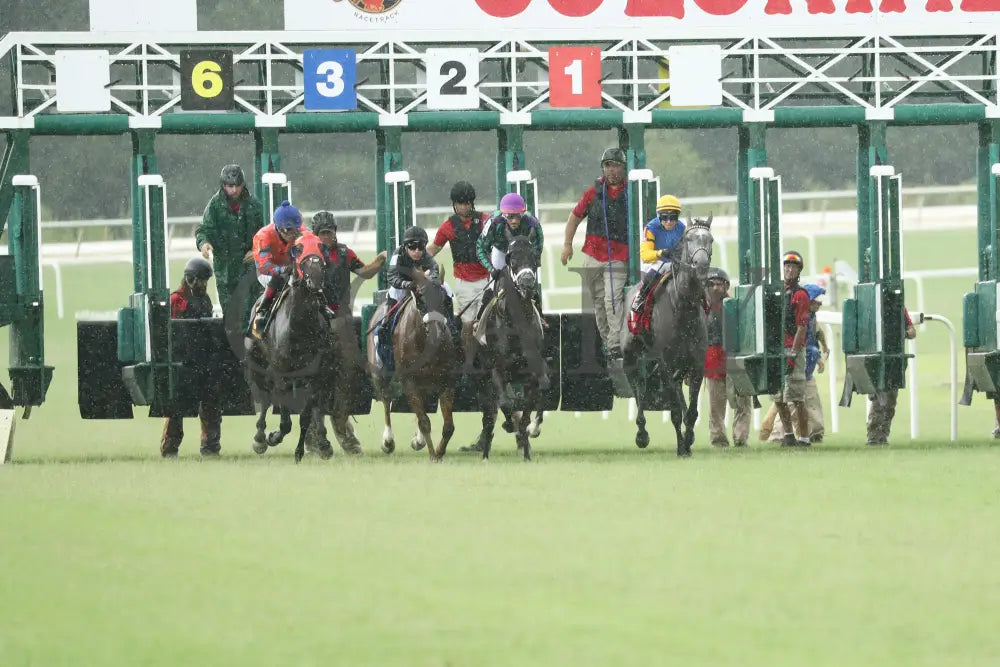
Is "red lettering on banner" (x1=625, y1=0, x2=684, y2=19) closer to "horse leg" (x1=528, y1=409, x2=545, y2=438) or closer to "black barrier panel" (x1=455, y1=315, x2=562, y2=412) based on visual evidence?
"black barrier panel" (x1=455, y1=315, x2=562, y2=412)

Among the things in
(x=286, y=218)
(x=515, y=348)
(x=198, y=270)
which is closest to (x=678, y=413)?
(x=515, y=348)

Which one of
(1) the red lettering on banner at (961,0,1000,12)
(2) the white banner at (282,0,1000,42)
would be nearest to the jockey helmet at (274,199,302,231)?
(2) the white banner at (282,0,1000,42)

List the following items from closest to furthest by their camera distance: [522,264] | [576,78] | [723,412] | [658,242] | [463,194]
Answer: [522,264] → [658,242] → [463,194] → [576,78] → [723,412]

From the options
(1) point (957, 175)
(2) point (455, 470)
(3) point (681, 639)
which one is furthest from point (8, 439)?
(1) point (957, 175)

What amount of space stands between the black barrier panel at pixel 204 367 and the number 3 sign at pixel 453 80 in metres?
2.27

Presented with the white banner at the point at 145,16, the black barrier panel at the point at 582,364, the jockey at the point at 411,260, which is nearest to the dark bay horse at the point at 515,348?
the jockey at the point at 411,260

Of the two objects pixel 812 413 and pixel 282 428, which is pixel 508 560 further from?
pixel 812 413

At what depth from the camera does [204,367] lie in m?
14.5

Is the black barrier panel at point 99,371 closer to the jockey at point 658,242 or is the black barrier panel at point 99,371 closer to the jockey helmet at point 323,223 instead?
the jockey helmet at point 323,223

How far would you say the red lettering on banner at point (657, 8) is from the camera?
15.5 metres

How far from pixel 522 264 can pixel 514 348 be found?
652 mm

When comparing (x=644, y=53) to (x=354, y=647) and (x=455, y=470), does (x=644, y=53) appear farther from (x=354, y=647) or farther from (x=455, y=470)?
(x=354, y=647)

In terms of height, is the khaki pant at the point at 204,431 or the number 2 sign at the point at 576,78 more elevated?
the number 2 sign at the point at 576,78

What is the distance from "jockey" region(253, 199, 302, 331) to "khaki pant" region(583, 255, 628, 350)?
2.26 metres
